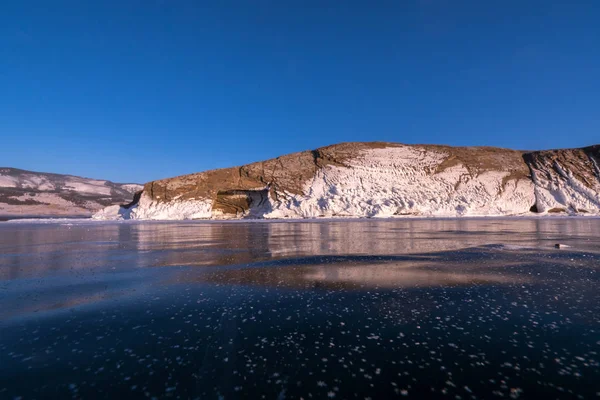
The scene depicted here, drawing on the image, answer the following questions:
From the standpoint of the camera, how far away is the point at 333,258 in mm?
7809

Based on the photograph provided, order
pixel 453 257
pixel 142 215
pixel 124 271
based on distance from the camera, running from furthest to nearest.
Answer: pixel 142 215 < pixel 453 257 < pixel 124 271

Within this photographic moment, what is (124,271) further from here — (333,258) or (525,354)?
(525,354)

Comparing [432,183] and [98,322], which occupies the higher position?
[432,183]

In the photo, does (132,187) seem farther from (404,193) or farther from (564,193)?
(564,193)

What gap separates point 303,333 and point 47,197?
255 ft

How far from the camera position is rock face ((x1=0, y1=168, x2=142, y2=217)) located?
53.2 meters

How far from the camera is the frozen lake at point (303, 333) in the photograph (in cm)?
229

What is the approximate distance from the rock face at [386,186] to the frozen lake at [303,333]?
2871 cm

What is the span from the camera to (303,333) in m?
3.22

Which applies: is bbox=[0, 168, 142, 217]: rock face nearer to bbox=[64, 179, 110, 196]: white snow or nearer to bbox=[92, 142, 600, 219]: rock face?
bbox=[64, 179, 110, 196]: white snow

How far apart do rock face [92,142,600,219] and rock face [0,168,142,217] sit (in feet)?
86.7

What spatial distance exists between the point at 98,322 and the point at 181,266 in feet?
11.1

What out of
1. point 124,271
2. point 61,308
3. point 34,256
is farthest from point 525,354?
point 34,256

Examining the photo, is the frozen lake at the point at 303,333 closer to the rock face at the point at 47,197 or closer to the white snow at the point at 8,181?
the rock face at the point at 47,197
